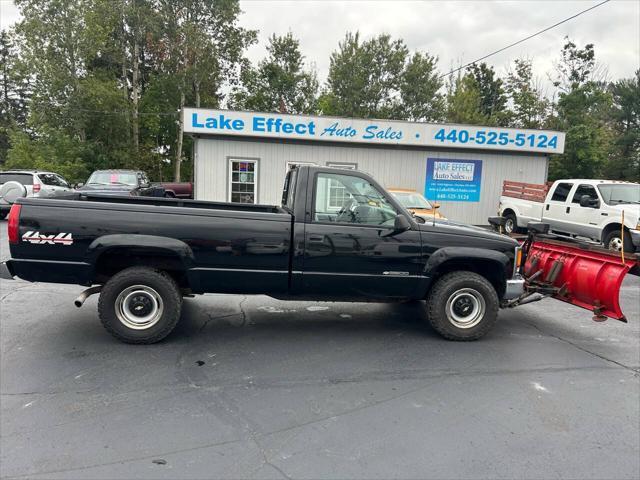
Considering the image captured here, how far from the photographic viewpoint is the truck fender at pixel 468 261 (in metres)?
5.18

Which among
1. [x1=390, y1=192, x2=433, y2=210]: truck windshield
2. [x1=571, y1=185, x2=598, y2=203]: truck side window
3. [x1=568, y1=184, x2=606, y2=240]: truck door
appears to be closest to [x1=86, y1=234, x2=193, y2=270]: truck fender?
[x1=390, y1=192, x2=433, y2=210]: truck windshield

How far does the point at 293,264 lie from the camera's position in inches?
196

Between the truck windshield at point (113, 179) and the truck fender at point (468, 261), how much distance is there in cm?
1383

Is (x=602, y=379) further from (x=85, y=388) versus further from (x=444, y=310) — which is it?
(x=85, y=388)

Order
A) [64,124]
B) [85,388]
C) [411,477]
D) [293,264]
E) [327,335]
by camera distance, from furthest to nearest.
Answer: [64,124] → [327,335] → [293,264] → [85,388] → [411,477]

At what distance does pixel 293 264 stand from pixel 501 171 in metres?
15.4

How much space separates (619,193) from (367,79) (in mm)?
35524

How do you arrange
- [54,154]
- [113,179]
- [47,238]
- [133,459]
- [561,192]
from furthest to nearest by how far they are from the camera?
[54,154]
[113,179]
[561,192]
[47,238]
[133,459]

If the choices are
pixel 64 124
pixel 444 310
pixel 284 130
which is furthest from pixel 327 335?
pixel 64 124

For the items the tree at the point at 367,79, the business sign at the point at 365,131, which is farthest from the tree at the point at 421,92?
the business sign at the point at 365,131

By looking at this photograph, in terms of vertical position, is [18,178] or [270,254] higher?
[18,178]

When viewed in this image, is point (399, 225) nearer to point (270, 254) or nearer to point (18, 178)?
point (270, 254)

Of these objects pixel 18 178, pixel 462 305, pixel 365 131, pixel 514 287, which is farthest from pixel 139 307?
pixel 18 178

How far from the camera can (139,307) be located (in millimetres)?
4883
